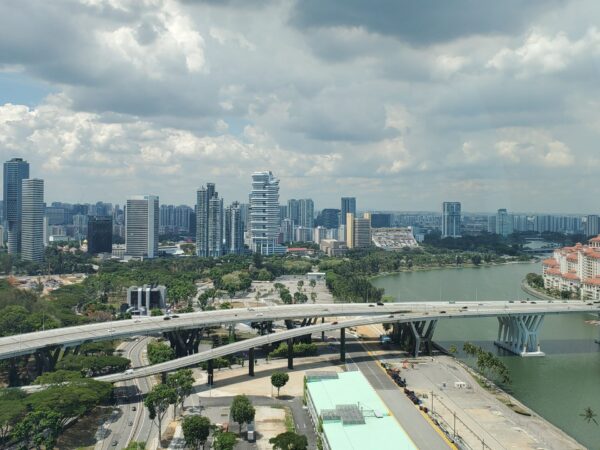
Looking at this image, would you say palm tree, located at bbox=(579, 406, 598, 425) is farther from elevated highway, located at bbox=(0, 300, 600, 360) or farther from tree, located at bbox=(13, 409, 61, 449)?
tree, located at bbox=(13, 409, 61, 449)

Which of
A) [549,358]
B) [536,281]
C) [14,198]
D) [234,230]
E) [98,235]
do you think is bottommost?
[549,358]

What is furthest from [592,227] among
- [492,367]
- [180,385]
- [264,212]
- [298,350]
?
[180,385]

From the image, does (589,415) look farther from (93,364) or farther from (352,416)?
(93,364)

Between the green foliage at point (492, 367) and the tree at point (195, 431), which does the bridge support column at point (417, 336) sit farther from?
the tree at point (195, 431)

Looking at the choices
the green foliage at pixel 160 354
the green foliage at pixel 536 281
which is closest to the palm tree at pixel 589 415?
the green foliage at pixel 160 354

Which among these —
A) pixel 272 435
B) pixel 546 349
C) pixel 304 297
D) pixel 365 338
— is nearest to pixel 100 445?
pixel 272 435

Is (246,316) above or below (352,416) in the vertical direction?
above
